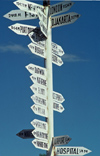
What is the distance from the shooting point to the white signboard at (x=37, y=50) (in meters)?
17.1

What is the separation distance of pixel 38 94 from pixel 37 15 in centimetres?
252

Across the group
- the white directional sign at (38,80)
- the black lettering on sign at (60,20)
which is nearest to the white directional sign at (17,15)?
the black lettering on sign at (60,20)

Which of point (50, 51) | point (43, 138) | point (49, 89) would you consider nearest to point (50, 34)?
point (50, 51)

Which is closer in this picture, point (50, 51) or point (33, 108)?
point (33, 108)

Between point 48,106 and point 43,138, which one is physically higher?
point 48,106

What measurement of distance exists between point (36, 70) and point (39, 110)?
4.17 feet

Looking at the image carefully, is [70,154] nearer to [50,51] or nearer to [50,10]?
[50,51]

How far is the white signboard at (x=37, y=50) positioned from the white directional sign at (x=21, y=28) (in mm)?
441

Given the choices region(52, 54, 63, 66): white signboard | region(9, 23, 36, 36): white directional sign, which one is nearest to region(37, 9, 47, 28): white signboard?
region(9, 23, 36, 36): white directional sign

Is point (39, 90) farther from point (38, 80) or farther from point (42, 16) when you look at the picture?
point (42, 16)

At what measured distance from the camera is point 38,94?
1698 centimetres

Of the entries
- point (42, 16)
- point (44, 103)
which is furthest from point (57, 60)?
point (44, 103)

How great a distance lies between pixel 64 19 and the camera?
59.1ft

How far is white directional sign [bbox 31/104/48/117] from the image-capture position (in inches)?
653
